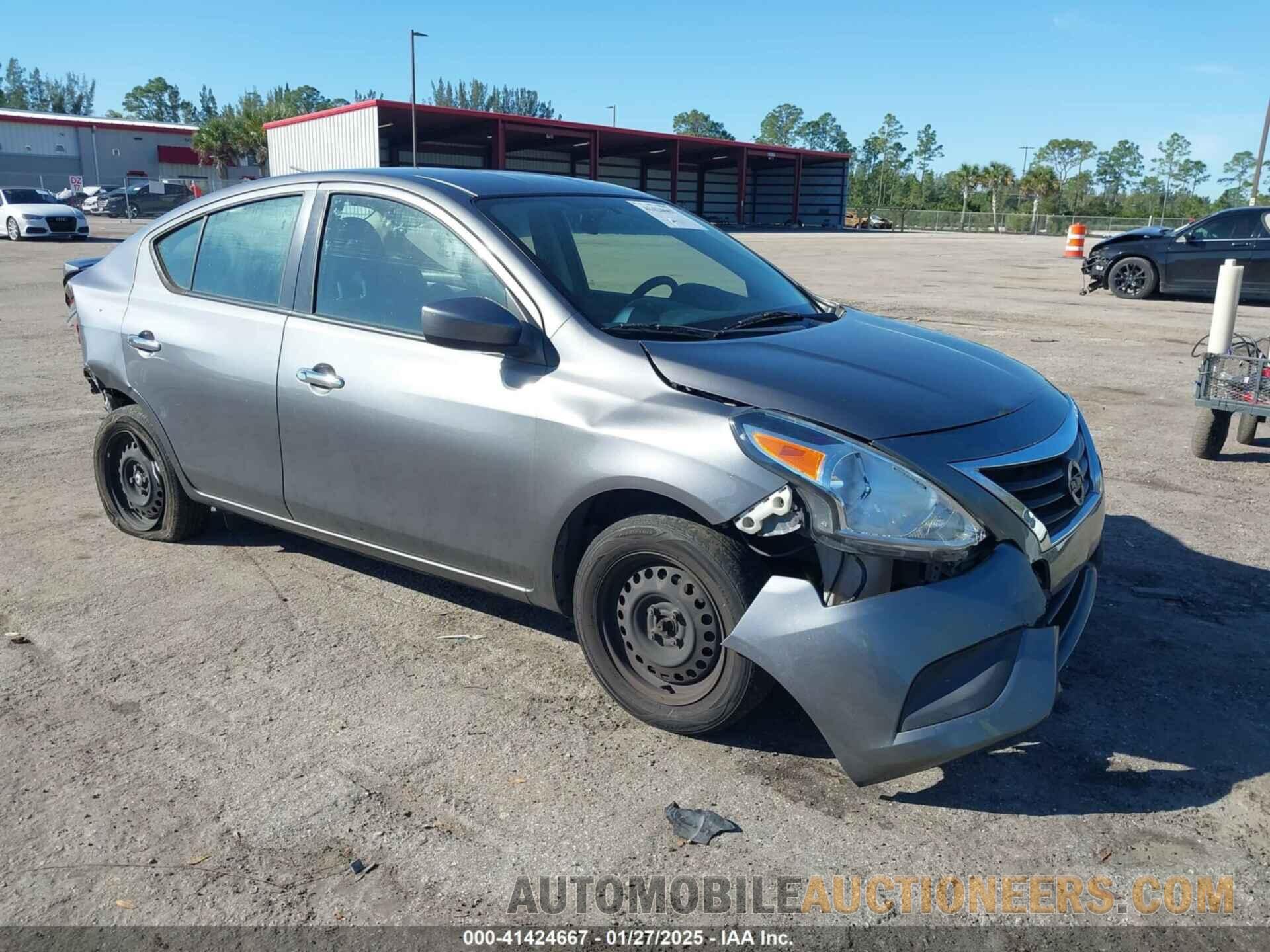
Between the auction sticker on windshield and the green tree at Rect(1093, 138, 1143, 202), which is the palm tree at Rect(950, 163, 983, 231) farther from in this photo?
the auction sticker on windshield

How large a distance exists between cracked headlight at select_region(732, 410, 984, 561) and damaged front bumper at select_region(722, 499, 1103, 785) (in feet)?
0.38

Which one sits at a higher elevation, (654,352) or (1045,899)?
(654,352)

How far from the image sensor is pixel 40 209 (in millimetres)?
29828

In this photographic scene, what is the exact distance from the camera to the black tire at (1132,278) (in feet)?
57.5

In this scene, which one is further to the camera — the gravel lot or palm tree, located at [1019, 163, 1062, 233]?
palm tree, located at [1019, 163, 1062, 233]

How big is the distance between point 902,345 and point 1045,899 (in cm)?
199

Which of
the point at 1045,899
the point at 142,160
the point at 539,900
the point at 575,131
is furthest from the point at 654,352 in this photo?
the point at 142,160

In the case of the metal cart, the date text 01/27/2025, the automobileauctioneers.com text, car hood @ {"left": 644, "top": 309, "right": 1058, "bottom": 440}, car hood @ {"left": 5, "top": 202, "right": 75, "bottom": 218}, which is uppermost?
car hood @ {"left": 5, "top": 202, "right": 75, "bottom": 218}

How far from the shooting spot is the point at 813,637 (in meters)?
2.80

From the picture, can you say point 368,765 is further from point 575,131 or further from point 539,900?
point 575,131

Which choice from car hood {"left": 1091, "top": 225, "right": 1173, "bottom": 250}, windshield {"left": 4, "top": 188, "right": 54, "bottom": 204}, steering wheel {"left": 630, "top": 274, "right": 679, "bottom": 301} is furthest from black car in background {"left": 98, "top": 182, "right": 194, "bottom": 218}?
steering wheel {"left": 630, "top": 274, "right": 679, "bottom": 301}

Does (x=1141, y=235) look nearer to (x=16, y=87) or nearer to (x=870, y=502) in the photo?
(x=870, y=502)

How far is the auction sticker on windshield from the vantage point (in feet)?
14.6

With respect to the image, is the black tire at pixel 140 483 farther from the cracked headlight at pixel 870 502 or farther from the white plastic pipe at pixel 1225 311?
the white plastic pipe at pixel 1225 311
